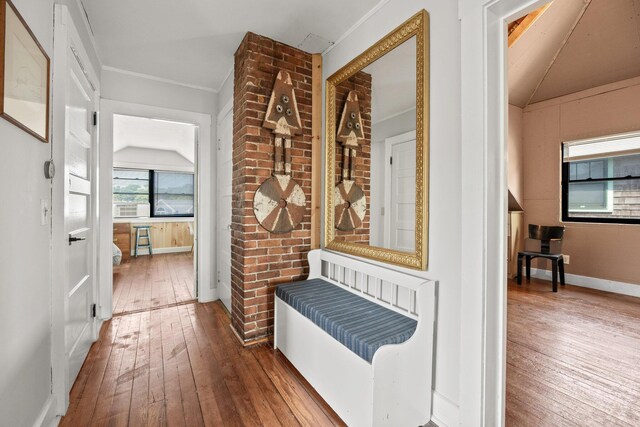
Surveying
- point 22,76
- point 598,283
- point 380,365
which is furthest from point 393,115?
point 598,283

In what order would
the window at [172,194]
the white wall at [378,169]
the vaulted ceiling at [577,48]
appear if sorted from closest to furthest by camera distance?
1. the white wall at [378,169]
2. the vaulted ceiling at [577,48]
3. the window at [172,194]

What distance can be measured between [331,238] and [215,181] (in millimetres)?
1824

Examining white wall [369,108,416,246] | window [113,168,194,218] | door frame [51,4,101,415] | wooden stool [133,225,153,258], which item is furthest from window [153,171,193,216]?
white wall [369,108,416,246]

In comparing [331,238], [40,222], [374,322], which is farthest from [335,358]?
[40,222]

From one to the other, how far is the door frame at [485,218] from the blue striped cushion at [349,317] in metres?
0.34

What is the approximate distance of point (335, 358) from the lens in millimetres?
1605

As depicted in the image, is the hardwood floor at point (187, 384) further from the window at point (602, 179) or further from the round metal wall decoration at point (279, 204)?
the window at point (602, 179)

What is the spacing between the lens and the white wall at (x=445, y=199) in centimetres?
144

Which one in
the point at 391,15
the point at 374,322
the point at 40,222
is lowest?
the point at 374,322

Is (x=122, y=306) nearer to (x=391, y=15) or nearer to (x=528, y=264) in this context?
(x=391, y=15)

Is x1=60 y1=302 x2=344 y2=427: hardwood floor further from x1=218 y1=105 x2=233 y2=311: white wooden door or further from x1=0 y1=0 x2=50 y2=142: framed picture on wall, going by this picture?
x1=0 y1=0 x2=50 y2=142: framed picture on wall

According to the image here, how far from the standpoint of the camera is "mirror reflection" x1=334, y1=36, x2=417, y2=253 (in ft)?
5.77

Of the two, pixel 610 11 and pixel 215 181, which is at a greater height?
pixel 610 11

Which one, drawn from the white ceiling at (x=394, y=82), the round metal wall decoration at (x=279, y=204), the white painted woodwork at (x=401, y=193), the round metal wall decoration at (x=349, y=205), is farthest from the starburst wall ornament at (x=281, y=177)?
the white painted woodwork at (x=401, y=193)
